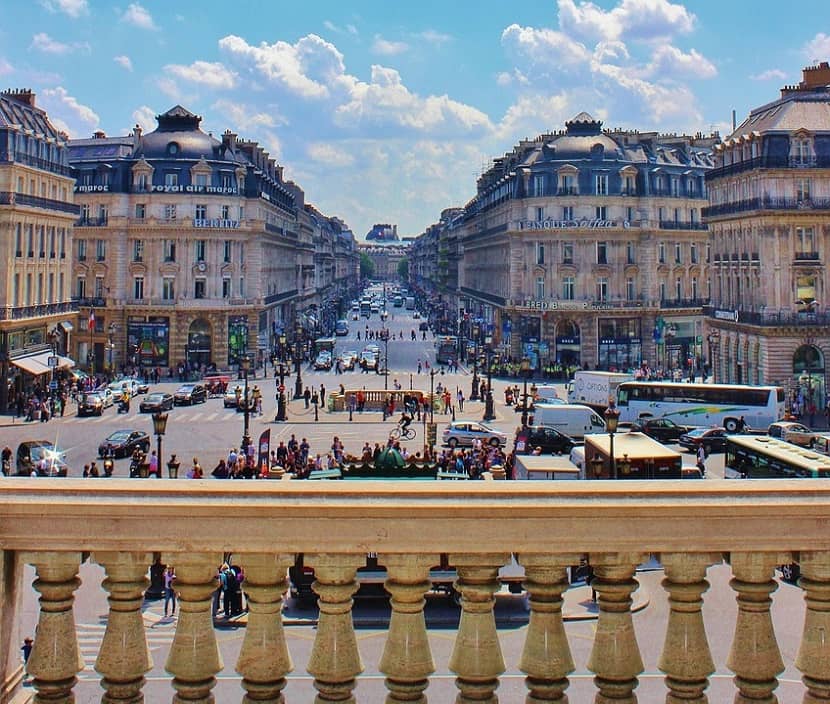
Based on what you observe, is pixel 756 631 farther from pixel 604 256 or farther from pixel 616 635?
pixel 604 256

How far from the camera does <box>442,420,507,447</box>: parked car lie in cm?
4234

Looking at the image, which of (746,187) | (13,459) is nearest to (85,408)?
(13,459)

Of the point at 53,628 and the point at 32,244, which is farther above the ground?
the point at 32,244

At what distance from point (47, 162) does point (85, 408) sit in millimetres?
15139

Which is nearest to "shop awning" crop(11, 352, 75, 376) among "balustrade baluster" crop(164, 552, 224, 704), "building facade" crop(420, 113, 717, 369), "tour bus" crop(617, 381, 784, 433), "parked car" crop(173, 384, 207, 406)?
"parked car" crop(173, 384, 207, 406)

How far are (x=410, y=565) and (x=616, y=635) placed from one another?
1442 mm

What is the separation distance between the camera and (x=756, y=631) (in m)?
6.62

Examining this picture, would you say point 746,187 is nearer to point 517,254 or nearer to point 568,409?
point 568,409

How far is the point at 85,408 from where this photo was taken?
166ft

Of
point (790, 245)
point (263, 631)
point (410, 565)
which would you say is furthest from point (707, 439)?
point (263, 631)

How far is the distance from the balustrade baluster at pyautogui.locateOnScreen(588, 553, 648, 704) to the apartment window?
69.0m

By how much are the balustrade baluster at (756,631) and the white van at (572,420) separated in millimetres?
38115

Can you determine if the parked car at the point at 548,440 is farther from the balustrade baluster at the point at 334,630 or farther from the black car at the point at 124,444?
the balustrade baluster at the point at 334,630

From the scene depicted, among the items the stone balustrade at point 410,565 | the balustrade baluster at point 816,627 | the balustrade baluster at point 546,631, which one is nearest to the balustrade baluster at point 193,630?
the stone balustrade at point 410,565
